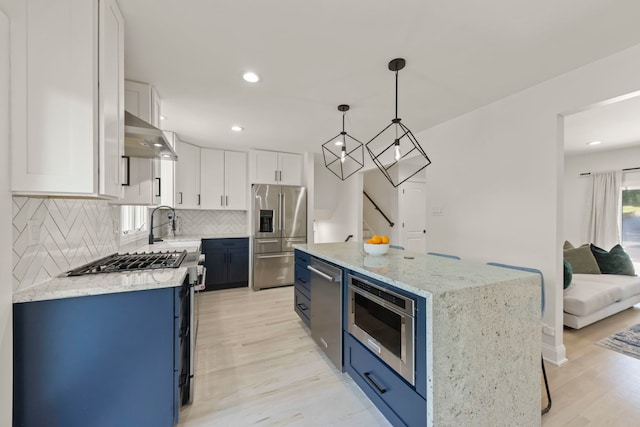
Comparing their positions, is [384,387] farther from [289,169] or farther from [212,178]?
[212,178]

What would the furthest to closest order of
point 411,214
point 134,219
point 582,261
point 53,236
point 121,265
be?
point 411,214
point 582,261
point 134,219
point 121,265
point 53,236

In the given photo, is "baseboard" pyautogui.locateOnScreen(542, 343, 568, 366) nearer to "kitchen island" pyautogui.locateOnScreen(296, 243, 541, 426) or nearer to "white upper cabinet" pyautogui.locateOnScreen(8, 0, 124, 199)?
"kitchen island" pyautogui.locateOnScreen(296, 243, 541, 426)

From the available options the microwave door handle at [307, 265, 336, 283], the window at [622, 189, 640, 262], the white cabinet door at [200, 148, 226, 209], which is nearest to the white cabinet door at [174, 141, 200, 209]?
the white cabinet door at [200, 148, 226, 209]

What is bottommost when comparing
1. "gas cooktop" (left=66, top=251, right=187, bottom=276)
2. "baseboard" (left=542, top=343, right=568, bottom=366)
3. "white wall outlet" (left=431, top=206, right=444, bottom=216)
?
"baseboard" (left=542, top=343, right=568, bottom=366)

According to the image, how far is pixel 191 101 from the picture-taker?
105 inches

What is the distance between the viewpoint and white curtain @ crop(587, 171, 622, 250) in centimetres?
430

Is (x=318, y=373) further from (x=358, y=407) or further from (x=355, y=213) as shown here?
(x=355, y=213)

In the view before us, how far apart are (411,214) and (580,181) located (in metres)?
Answer: 3.03

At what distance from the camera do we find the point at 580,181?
4730mm

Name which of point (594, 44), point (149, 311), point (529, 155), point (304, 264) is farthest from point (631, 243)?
point (149, 311)

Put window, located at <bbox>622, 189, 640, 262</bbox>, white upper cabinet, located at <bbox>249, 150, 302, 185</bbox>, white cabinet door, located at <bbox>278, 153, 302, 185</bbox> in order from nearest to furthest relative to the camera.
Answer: window, located at <bbox>622, 189, 640, 262</bbox>, white upper cabinet, located at <bbox>249, 150, 302, 185</bbox>, white cabinet door, located at <bbox>278, 153, 302, 185</bbox>

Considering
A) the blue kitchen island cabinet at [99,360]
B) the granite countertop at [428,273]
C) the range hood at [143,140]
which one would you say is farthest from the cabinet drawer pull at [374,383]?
the range hood at [143,140]

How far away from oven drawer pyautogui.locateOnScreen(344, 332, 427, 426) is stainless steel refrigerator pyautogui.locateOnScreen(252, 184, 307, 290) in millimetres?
A: 2669

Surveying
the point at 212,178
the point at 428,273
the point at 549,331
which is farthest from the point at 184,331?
the point at 212,178
